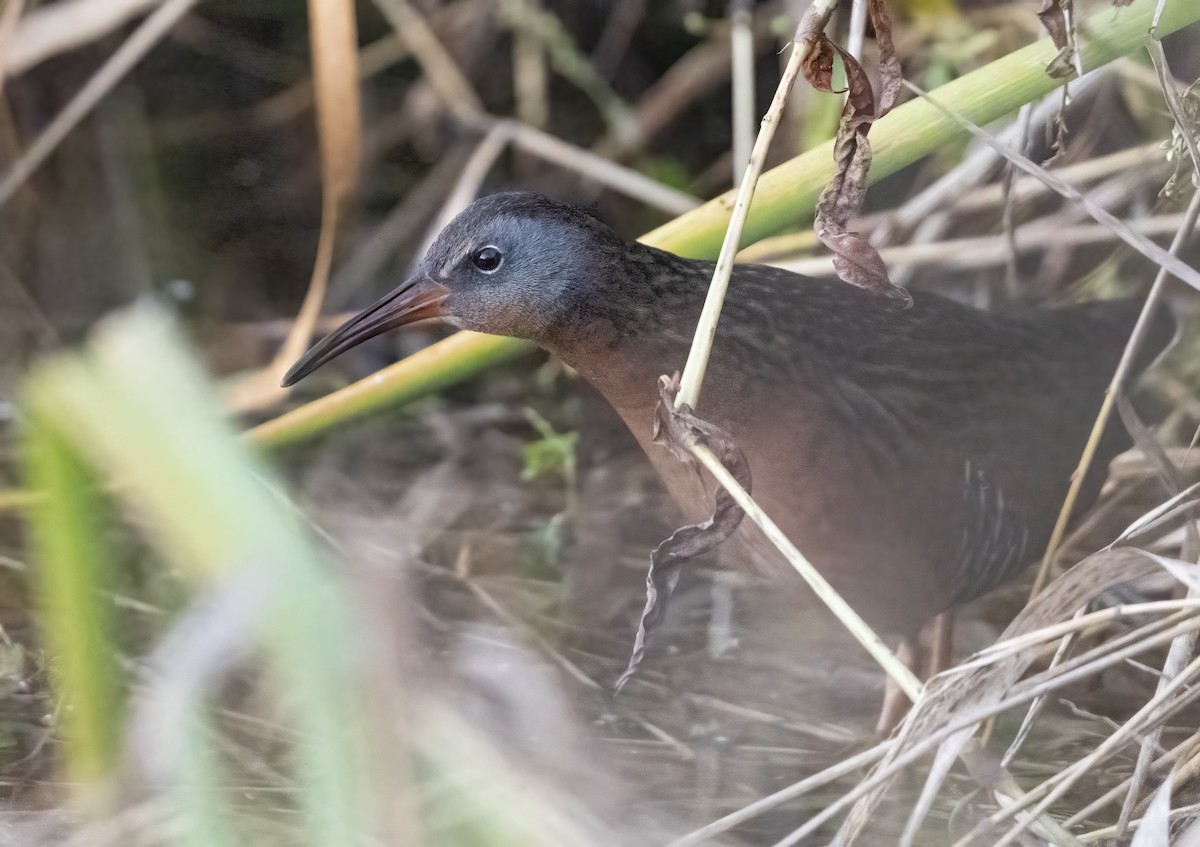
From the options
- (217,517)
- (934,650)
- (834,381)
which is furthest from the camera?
(934,650)

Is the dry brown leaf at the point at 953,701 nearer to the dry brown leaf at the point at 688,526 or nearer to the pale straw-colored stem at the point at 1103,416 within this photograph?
the dry brown leaf at the point at 688,526

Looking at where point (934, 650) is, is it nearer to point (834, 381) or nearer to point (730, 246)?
point (834, 381)

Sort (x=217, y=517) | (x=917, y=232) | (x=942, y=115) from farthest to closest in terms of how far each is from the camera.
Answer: (x=917, y=232)
(x=942, y=115)
(x=217, y=517)

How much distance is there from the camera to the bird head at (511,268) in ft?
4.19

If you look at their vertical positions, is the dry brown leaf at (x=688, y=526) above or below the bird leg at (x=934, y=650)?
above

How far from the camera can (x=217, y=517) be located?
68 centimetres

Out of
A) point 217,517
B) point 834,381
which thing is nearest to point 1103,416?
point 834,381

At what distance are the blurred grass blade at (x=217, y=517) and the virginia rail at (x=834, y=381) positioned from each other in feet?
1.45

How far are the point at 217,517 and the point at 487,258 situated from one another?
25.6 inches

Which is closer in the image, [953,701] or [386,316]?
[953,701]

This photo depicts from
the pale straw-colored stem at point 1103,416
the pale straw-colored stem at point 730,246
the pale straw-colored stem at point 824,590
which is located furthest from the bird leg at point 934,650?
the pale straw-colored stem at point 730,246

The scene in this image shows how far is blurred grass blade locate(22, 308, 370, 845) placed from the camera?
0.62 metres

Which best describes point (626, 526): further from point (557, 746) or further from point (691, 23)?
point (557, 746)

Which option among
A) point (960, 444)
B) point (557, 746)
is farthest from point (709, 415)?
point (557, 746)
